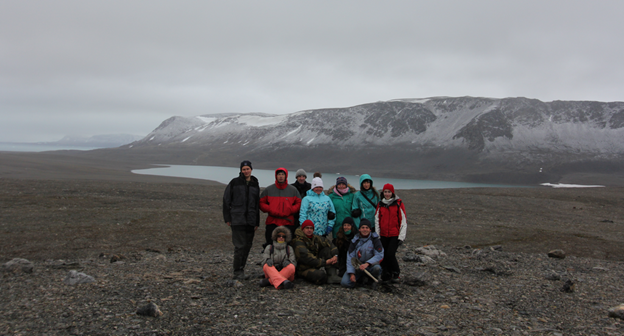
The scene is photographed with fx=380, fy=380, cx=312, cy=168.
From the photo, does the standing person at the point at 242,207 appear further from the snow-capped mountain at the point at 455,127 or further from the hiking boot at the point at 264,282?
the snow-capped mountain at the point at 455,127

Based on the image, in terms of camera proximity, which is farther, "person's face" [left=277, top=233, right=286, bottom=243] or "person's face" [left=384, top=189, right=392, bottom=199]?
"person's face" [left=384, top=189, right=392, bottom=199]

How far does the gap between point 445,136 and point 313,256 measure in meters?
109

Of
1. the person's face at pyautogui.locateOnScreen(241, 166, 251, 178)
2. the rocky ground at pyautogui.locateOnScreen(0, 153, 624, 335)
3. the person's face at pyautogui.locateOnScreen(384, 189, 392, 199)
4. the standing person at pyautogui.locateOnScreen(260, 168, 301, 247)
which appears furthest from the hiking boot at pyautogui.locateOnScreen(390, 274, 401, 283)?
the person's face at pyautogui.locateOnScreen(241, 166, 251, 178)

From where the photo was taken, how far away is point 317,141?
122375 mm

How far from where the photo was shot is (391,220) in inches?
249

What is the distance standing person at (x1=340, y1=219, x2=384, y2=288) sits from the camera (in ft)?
Answer: 19.8

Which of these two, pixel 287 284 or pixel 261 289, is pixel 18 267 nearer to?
pixel 261 289

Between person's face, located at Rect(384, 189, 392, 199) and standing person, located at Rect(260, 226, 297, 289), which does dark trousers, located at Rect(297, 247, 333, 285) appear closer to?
standing person, located at Rect(260, 226, 297, 289)

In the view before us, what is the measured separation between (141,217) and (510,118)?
11242cm

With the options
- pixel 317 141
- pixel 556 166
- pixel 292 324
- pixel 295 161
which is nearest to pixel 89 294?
pixel 292 324

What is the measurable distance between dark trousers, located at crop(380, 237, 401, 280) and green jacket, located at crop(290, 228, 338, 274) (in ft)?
2.86

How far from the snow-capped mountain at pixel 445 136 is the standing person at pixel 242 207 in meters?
82.7

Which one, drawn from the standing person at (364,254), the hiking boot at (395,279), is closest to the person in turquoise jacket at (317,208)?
the standing person at (364,254)

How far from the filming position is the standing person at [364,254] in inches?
238
